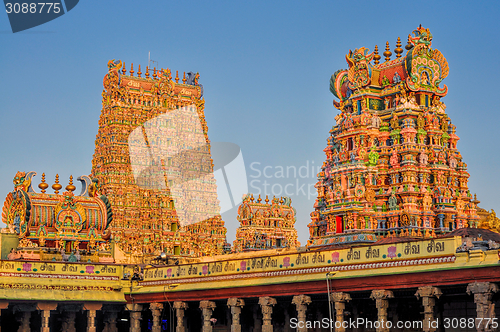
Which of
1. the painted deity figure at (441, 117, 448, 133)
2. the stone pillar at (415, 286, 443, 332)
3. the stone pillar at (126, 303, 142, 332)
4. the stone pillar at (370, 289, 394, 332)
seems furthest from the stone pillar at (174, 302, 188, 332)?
the painted deity figure at (441, 117, 448, 133)

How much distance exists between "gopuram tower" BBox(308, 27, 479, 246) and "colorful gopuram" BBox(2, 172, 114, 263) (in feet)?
49.1

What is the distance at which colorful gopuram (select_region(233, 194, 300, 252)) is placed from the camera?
88625 millimetres

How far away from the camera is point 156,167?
268 feet

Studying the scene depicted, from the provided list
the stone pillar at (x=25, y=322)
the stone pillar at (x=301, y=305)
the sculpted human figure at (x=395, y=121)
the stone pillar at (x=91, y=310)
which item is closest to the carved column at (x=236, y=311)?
the stone pillar at (x=301, y=305)

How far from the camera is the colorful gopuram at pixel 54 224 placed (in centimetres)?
5716

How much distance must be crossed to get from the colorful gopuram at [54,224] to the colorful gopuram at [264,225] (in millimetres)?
28914

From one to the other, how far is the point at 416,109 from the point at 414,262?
23047mm

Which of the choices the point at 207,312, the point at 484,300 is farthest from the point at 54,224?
the point at 484,300

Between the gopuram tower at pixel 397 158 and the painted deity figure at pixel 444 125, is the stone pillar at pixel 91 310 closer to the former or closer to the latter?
the gopuram tower at pixel 397 158

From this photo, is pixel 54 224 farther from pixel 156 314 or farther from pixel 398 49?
pixel 398 49

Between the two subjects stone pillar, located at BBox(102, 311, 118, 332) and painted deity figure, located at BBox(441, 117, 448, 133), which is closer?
stone pillar, located at BBox(102, 311, 118, 332)

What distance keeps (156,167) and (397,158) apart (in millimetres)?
29980

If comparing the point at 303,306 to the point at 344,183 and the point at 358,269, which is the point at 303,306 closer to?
the point at 358,269

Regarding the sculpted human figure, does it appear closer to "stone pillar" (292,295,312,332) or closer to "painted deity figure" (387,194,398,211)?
"painted deity figure" (387,194,398,211)
